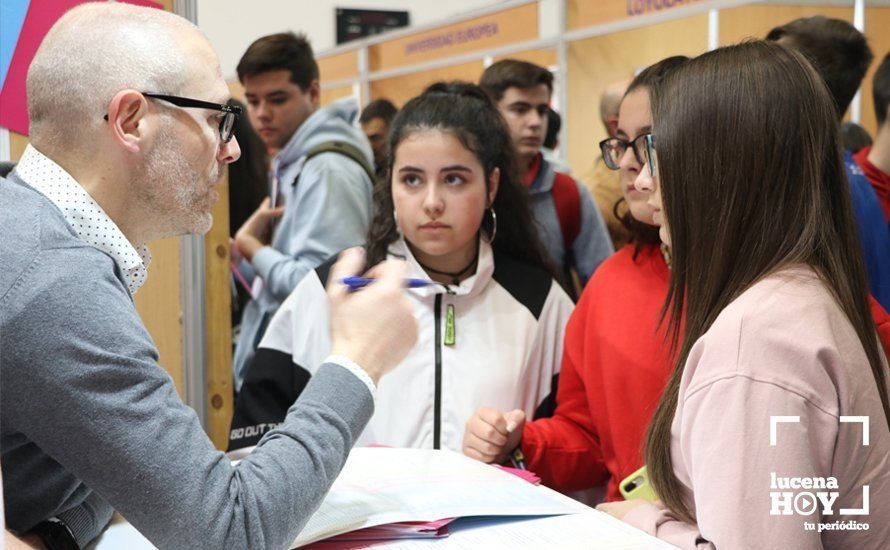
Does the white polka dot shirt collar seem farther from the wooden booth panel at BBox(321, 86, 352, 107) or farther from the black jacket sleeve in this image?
the wooden booth panel at BBox(321, 86, 352, 107)


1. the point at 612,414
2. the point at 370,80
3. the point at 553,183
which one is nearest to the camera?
the point at 612,414

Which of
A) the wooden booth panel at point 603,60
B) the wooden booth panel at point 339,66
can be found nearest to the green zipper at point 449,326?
the wooden booth panel at point 603,60

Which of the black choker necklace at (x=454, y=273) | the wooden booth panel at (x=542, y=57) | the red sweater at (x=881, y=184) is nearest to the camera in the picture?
the black choker necklace at (x=454, y=273)

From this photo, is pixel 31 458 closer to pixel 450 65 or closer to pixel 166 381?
pixel 166 381

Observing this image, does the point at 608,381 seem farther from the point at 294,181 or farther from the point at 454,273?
the point at 294,181

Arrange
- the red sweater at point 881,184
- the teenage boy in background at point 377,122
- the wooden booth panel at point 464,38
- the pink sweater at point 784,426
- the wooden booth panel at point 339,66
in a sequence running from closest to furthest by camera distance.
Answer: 1. the pink sweater at point 784,426
2. the red sweater at point 881,184
3. the teenage boy in background at point 377,122
4. the wooden booth panel at point 464,38
5. the wooden booth panel at point 339,66

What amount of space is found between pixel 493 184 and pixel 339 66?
199 inches

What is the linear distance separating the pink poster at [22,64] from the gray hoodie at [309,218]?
3.53ft

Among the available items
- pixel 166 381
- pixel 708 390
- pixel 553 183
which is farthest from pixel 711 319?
pixel 553 183

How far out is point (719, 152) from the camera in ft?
3.84

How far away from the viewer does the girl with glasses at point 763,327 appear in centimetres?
102

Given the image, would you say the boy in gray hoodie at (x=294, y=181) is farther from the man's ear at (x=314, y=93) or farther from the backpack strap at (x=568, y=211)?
the backpack strap at (x=568, y=211)

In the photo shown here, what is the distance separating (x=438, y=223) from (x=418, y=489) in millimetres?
839

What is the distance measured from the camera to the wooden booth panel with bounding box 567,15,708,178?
4.09m
